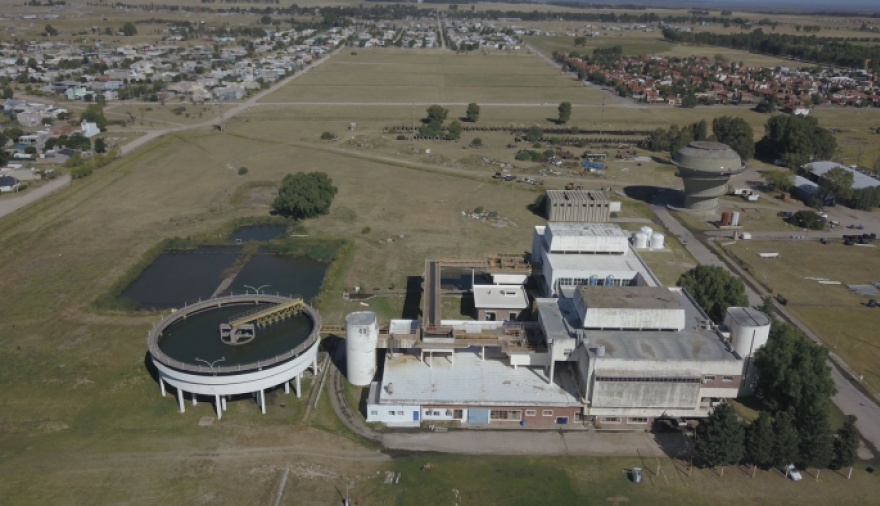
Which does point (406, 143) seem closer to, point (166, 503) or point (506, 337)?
point (506, 337)

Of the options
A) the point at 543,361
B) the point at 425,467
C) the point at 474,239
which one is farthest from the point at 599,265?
the point at 425,467

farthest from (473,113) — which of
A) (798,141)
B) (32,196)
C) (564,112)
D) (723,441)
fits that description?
(723,441)

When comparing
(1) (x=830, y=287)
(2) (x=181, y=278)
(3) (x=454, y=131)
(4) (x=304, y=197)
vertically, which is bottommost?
(2) (x=181, y=278)

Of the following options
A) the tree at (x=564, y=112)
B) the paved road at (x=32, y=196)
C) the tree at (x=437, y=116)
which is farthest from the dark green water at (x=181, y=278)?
the tree at (x=564, y=112)

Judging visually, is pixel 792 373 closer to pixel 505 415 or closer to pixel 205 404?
pixel 505 415

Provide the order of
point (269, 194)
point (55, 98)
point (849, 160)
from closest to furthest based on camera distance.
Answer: point (269, 194) < point (849, 160) < point (55, 98)

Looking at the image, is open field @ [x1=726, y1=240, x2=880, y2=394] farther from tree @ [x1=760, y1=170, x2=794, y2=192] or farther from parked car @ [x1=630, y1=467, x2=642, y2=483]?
parked car @ [x1=630, y1=467, x2=642, y2=483]

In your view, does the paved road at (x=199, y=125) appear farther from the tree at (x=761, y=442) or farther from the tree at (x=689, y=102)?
the tree at (x=761, y=442)
